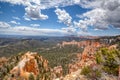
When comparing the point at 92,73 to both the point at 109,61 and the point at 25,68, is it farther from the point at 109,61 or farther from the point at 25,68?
the point at 25,68

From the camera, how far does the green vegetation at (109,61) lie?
2567 centimetres

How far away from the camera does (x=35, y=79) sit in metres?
85.2

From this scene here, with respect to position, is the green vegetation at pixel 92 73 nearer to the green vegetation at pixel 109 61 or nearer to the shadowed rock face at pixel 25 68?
the green vegetation at pixel 109 61

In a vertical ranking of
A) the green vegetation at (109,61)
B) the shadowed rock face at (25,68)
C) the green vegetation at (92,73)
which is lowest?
the shadowed rock face at (25,68)

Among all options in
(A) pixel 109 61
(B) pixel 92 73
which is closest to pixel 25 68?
(A) pixel 109 61

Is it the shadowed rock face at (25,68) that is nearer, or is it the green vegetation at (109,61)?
the green vegetation at (109,61)

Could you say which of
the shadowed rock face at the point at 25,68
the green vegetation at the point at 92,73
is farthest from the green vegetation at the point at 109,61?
the shadowed rock face at the point at 25,68

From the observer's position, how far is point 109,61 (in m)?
26.9

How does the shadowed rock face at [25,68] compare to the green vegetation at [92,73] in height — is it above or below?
below

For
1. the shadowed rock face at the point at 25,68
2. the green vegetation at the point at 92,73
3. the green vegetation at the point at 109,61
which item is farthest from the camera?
the shadowed rock face at the point at 25,68

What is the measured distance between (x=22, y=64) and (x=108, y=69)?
63325 millimetres

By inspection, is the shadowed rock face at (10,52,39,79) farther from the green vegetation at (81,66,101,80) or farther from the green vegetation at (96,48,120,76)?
the green vegetation at (81,66,101,80)

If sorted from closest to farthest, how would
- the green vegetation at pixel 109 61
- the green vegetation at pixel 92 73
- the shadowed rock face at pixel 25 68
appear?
1. the green vegetation at pixel 92 73
2. the green vegetation at pixel 109 61
3. the shadowed rock face at pixel 25 68

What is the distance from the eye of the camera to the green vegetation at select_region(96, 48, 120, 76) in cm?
2567
